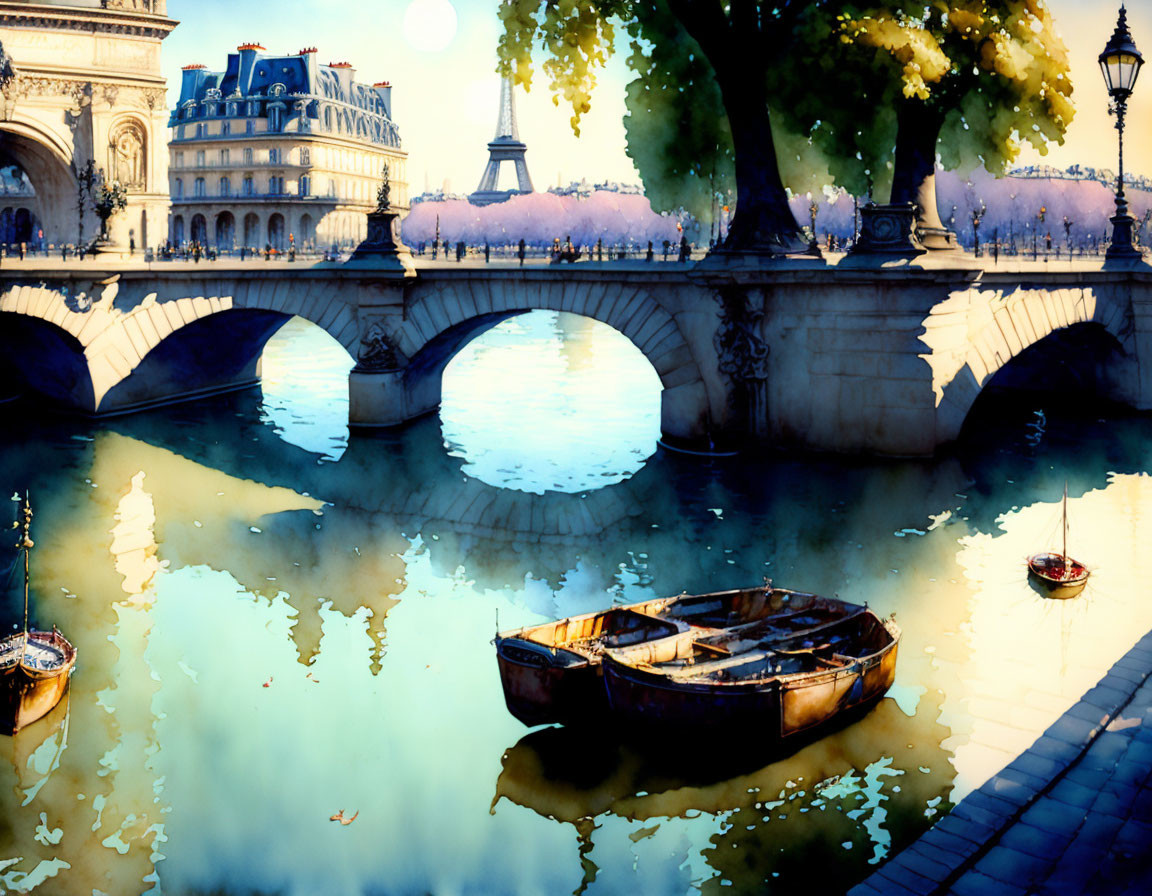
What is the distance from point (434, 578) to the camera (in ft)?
75.7

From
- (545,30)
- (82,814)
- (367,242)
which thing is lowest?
(82,814)

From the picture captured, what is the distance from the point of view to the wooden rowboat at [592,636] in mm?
15258

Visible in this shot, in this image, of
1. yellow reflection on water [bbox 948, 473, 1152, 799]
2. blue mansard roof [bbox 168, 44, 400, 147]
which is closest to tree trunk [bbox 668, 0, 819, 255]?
yellow reflection on water [bbox 948, 473, 1152, 799]

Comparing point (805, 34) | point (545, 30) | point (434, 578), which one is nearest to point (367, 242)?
point (545, 30)

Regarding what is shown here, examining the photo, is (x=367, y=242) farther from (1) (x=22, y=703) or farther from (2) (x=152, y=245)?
(2) (x=152, y=245)

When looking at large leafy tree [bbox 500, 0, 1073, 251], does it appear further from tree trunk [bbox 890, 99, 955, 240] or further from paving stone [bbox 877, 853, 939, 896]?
paving stone [bbox 877, 853, 939, 896]

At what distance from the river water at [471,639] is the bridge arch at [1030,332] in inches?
69.1

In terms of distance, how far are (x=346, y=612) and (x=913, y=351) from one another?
662 inches

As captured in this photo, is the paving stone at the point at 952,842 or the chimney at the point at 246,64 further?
the chimney at the point at 246,64

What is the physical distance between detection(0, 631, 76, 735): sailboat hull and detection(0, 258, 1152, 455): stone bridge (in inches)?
801

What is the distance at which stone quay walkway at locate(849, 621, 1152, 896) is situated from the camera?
981cm

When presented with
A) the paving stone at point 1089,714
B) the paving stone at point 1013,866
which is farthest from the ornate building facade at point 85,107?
the paving stone at point 1013,866

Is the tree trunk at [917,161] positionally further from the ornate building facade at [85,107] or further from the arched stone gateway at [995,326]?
the ornate building facade at [85,107]

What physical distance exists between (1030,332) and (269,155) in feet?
288
